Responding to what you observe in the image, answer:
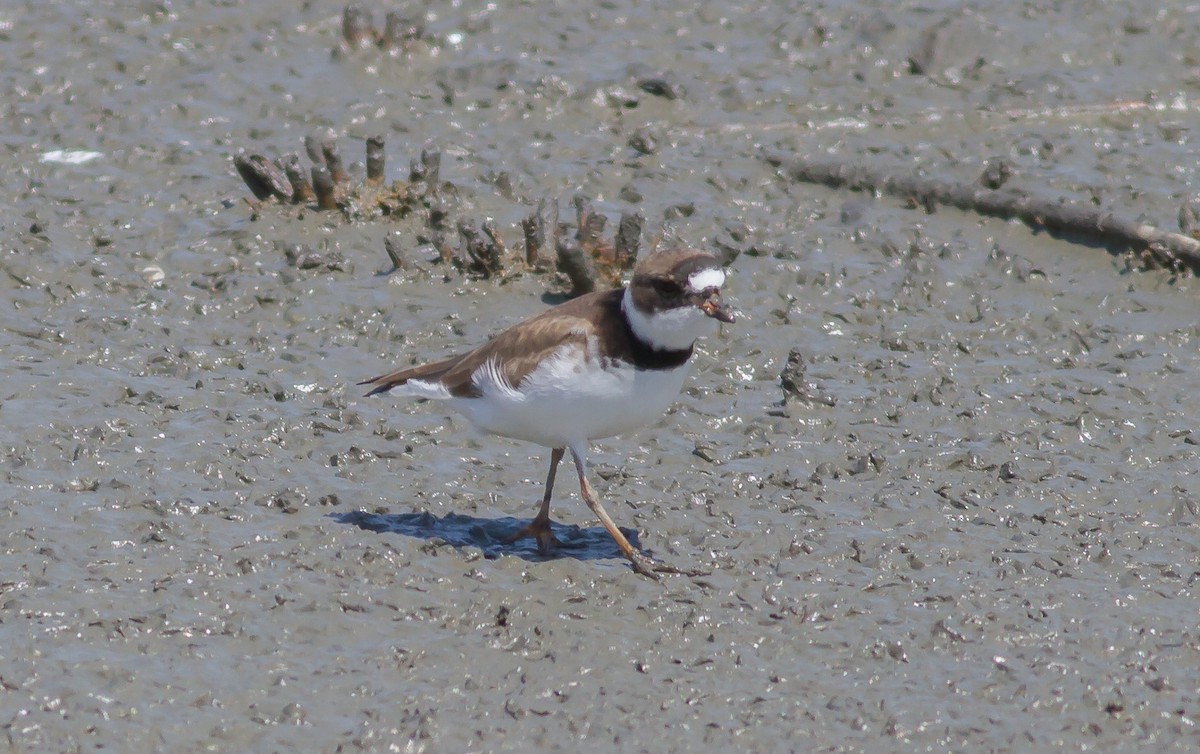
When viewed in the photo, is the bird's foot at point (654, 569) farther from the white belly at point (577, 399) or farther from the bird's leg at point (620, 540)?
the white belly at point (577, 399)

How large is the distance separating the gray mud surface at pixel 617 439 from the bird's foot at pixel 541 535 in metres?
0.08

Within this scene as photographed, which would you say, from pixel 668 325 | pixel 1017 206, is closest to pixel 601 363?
pixel 668 325

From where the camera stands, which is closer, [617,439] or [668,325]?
[668,325]

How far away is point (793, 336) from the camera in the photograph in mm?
9930

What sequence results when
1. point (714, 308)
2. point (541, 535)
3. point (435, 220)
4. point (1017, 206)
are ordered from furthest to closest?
point (1017, 206) → point (435, 220) → point (541, 535) → point (714, 308)

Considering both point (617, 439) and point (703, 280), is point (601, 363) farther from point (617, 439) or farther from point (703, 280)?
point (617, 439)

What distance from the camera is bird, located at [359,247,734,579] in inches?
269

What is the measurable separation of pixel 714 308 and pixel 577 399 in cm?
75

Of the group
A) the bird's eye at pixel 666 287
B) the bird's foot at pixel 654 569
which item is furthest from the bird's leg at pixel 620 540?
the bird's eye at pixel 666 287

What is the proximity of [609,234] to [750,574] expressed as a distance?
13.2 feet

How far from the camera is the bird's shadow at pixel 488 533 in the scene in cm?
753

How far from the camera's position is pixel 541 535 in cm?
755

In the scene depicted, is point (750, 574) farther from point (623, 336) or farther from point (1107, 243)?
point (1107, 243)

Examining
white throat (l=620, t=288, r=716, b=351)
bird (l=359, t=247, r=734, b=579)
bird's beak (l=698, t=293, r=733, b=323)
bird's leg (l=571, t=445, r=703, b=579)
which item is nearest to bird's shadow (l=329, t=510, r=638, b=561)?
bird (l=359, t=247, r=734, b=579)
